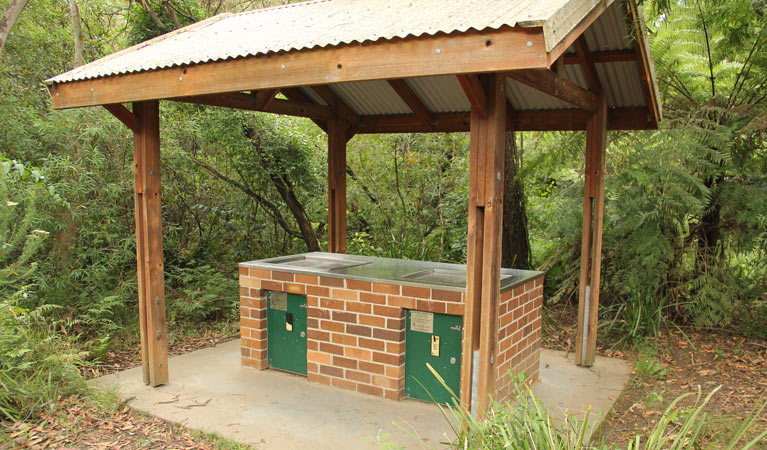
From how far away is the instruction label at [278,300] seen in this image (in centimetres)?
517

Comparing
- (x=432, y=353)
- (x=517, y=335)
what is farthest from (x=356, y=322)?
(x=517, y=335)

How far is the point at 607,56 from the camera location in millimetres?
4770

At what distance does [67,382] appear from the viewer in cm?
456

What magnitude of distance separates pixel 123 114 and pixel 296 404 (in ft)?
8.82

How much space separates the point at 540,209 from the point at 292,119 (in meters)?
4.16

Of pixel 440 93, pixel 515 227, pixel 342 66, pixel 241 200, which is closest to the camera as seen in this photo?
pixel 342 66

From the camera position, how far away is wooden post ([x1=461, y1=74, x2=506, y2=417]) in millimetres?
3422

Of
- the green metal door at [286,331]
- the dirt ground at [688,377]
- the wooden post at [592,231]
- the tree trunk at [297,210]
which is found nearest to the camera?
the dirt ground at [688,377]

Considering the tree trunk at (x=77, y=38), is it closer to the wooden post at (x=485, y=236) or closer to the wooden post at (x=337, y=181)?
the wooden post at (x=337, y=181)

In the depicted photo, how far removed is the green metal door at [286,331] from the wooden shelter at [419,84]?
0.94 metres

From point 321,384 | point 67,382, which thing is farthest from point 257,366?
point 67,382

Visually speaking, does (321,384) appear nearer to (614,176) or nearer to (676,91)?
(614,176)

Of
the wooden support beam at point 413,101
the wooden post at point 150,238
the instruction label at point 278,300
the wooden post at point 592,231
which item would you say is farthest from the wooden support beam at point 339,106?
the wooden post at point 592,231

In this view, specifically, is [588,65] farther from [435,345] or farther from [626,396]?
[626,396]
